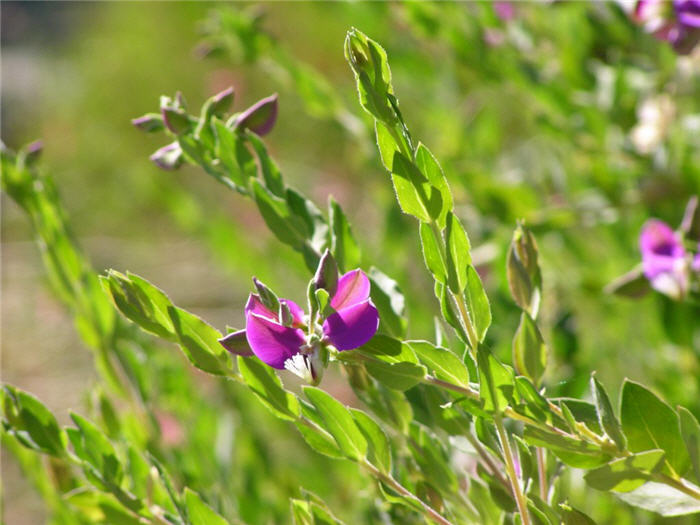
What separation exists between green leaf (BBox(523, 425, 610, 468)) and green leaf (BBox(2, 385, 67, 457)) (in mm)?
225

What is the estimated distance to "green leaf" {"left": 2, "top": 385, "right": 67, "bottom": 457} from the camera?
1.25ft

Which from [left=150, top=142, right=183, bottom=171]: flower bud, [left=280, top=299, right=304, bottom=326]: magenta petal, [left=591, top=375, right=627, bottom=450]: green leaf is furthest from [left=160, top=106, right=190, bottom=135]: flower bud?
[left=591, top=375, right=627, bottom=450]: green leaf

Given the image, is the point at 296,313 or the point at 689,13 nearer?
the point at 296,313

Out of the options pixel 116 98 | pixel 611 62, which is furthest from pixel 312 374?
pixel 116 98

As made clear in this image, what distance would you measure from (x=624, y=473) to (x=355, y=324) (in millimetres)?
112

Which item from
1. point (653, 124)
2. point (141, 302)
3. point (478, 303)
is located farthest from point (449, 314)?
point (653, 124)

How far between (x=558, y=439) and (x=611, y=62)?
22.3 inches

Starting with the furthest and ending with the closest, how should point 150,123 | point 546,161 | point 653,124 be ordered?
point 546,161 < point 653,124 < point 150,123

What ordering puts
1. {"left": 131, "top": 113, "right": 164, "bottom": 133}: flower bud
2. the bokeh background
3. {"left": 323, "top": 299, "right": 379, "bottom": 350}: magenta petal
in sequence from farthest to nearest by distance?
the bokeh background < {"left": 131, "top": 113, "right": 164, "bottom": 133}: flower bud < {"left": 323, "top": 299, "right": 379, "bottom": 350}: magenta petal

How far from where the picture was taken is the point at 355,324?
286 mm

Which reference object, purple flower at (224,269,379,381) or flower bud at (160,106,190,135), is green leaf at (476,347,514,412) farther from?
flower bud at (160,106,190,135)

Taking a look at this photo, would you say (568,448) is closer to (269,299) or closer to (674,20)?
(269,299)

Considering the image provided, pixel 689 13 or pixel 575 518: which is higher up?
pixel 689 13

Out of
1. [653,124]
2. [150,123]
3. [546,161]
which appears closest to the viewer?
[150,123]
